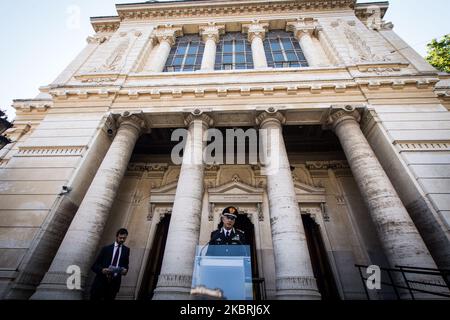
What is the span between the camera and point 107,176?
684cm

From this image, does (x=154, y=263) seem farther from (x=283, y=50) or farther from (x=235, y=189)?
(x=283, y=50)

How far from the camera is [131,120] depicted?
8367 millimetres

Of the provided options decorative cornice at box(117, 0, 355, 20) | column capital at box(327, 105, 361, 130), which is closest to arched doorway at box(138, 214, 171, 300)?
column capital at box(327, 105, 361, 130)

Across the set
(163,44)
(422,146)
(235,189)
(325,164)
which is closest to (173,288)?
(235,189)

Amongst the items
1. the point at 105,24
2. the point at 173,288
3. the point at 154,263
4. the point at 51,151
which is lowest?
the point at 173,288

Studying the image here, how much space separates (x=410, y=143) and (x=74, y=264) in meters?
10.3

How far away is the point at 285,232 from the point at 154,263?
5682mm

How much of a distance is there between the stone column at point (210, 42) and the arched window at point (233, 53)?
0.37m

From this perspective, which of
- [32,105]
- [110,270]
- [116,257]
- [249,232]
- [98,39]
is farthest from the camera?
[98,39]

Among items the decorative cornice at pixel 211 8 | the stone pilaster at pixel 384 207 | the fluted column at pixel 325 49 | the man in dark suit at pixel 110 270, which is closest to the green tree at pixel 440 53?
the decorative cornice at pixel 211 8

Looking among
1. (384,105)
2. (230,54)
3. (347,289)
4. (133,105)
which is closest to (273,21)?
(230,54)

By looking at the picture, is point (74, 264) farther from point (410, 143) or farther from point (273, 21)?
point (273, 21)

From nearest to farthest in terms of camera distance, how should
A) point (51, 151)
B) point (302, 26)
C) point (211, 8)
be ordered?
point (51, 151)
point (302, 26)
point (211, 8)

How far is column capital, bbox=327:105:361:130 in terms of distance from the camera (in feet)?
25.8
